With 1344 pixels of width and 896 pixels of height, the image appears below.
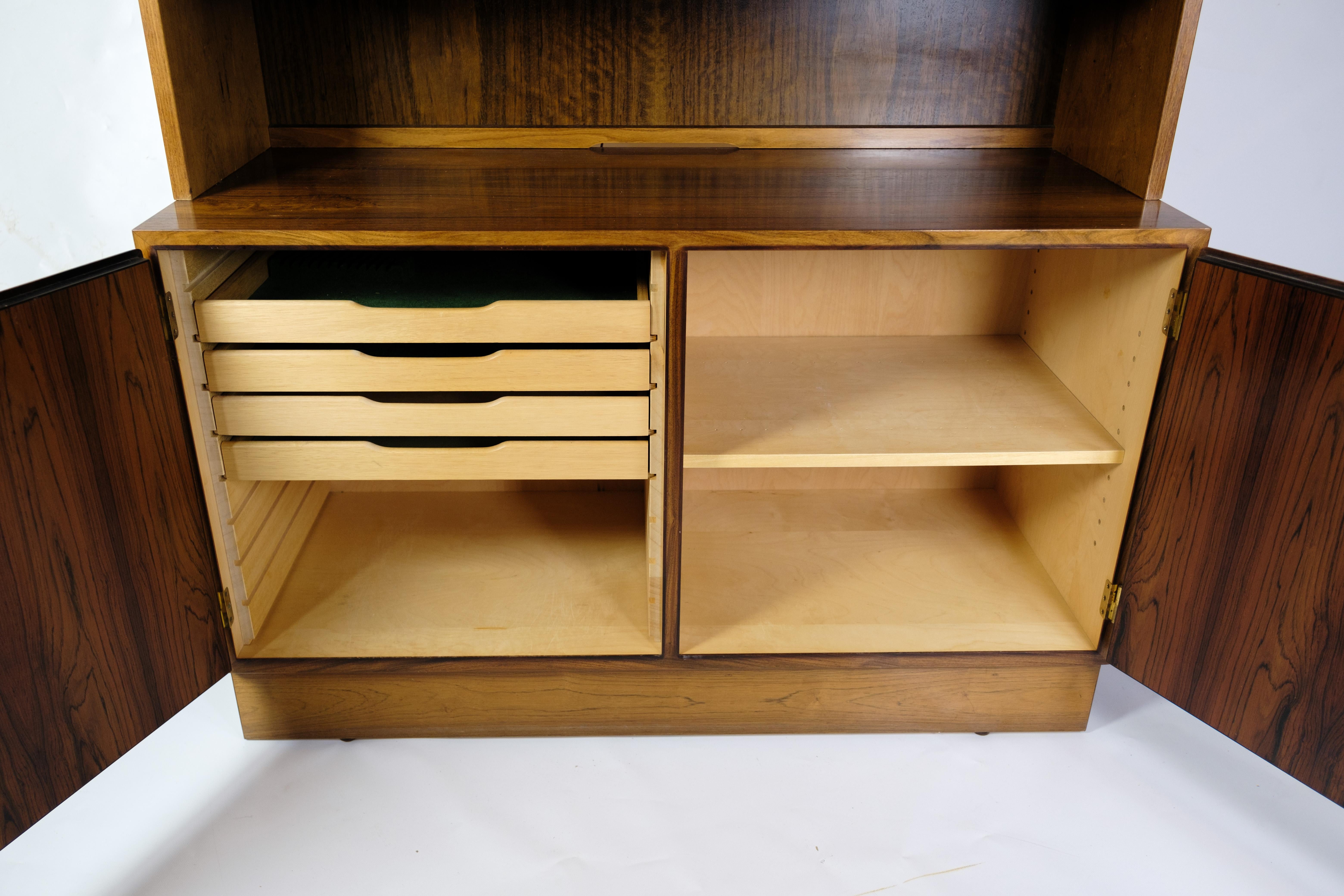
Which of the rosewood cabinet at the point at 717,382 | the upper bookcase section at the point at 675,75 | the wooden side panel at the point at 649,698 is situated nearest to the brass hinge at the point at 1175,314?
the rosewood cabinet at the point at 717,382

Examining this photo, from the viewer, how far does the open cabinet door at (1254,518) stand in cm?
128

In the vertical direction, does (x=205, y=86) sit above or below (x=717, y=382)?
above

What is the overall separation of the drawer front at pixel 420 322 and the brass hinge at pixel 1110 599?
882 mm

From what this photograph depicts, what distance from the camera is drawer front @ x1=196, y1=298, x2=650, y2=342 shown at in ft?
4.64

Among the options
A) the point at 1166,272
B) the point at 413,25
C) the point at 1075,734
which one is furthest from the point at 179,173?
the point at 1075,734

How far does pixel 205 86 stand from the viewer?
1.56 m

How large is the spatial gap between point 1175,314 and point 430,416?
3.69ft

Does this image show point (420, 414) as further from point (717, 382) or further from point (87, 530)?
point (717, 382)

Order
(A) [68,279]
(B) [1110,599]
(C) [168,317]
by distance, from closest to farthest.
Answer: (A) [68,279] < (C) [168,317] < (B) [1110,599]

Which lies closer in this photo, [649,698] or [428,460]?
Answer: [428,460]

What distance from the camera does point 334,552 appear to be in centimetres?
193

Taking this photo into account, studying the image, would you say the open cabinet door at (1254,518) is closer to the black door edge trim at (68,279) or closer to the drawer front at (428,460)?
the drawer front at (428,460)

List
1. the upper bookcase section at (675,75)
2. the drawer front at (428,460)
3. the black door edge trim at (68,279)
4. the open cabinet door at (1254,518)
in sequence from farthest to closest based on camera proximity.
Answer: the upper bookcase section at (675,75) < the drawer front at (428,460) < the open cabinet door at (1254,518) < the black door edge trim at (68,279)

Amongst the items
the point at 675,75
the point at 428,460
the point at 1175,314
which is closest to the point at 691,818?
the point at 428,460
